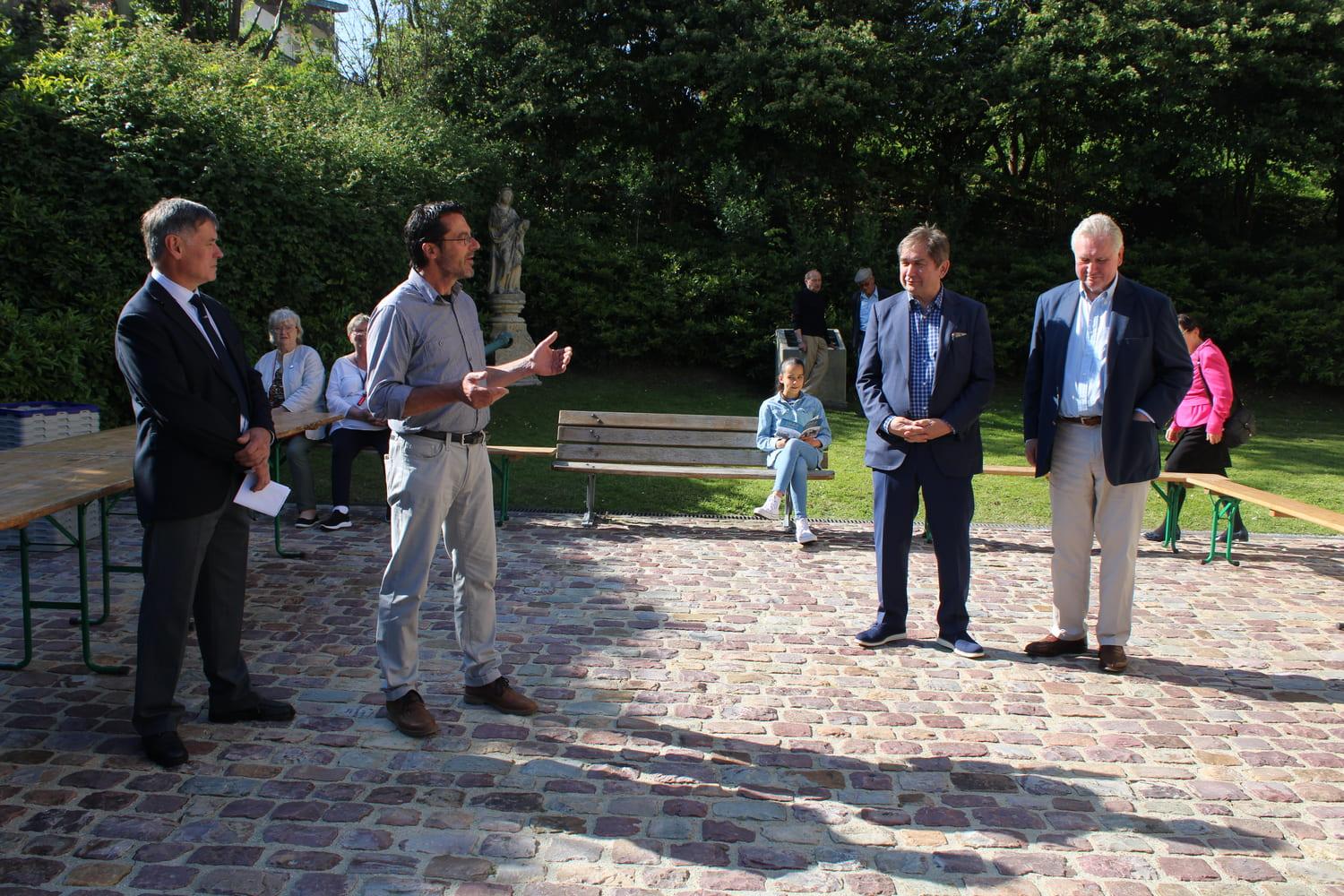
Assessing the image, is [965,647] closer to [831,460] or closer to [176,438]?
[176,438]

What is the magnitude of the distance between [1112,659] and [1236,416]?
3888mm

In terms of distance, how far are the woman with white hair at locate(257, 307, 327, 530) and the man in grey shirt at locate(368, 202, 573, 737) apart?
418 cm

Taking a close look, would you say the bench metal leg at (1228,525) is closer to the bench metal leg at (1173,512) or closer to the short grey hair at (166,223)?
the bench metal leg at (1173,512)

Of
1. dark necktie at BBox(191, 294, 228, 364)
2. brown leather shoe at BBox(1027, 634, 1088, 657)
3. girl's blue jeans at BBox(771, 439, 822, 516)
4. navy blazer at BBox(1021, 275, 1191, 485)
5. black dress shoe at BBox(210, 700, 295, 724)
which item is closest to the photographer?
dark necktie at BBox(191, 294, 228, 364)

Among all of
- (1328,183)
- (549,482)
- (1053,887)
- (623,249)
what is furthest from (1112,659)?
(1328,183)

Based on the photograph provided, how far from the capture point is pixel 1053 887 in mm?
3219

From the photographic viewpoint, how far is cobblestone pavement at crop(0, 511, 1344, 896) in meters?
3.29

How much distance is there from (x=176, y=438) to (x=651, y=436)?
5302 mm

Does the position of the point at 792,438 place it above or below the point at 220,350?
below

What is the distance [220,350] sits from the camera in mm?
4152

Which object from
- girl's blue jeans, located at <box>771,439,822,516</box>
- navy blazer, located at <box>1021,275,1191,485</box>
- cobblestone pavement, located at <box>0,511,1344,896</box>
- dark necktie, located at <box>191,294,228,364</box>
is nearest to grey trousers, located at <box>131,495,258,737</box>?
cobblestone pavement, located at <box>0,511,1344,896</box>

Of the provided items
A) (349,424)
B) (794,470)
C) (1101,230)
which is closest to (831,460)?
(794,470)

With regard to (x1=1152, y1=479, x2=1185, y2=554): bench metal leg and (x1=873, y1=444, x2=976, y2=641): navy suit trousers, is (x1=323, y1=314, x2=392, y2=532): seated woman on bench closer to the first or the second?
(x1=873, y1=444, x2=976, y2=641): navy suit trousers

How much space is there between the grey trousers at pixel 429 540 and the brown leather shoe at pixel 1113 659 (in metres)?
3.05
